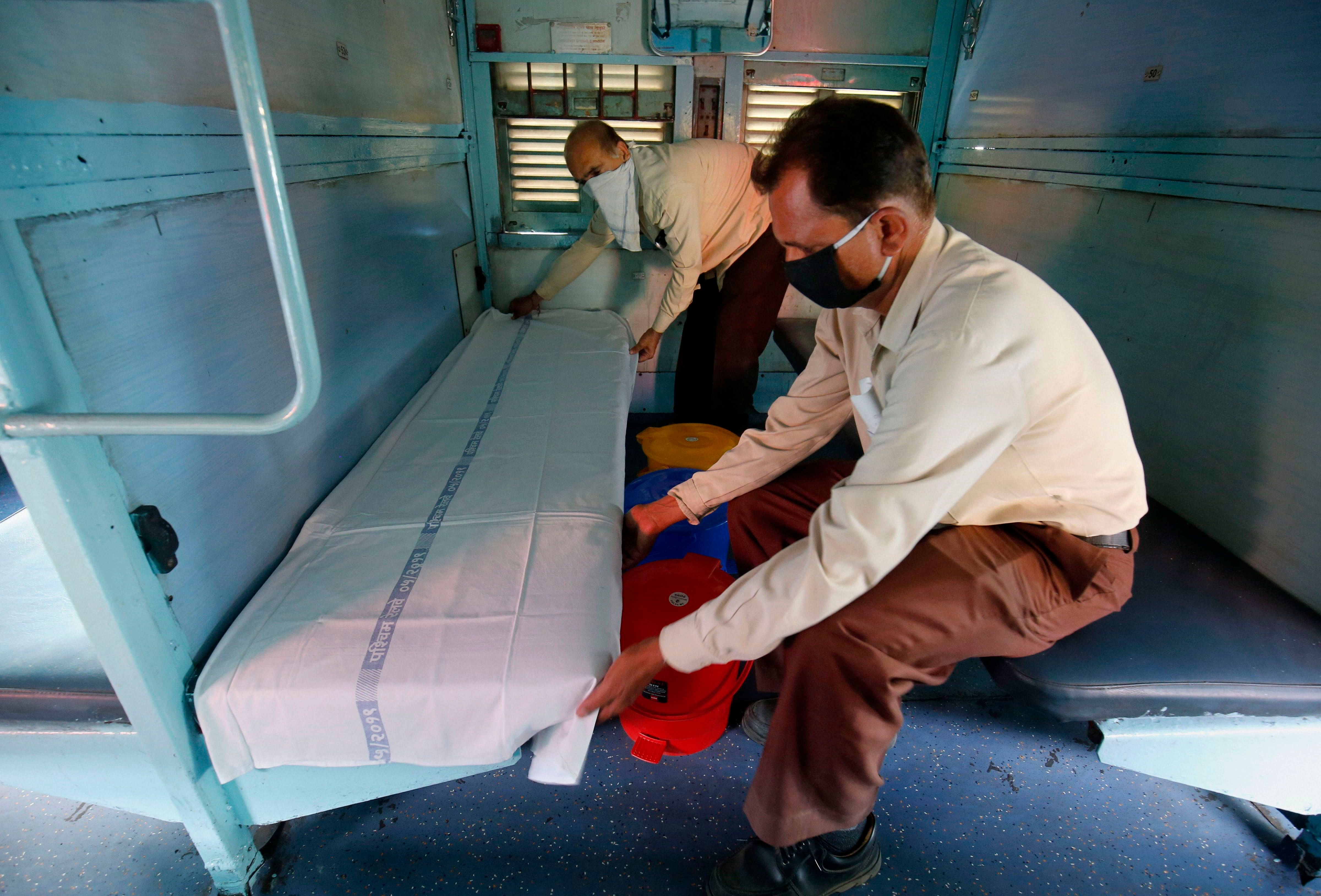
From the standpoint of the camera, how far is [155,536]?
3.48ft

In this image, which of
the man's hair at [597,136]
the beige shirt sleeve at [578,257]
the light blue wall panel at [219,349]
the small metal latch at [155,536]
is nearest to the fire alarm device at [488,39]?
the beige shirt sleeve at [578,257]

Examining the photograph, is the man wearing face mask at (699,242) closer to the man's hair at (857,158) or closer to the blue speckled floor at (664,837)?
the man's hair at (857,158)

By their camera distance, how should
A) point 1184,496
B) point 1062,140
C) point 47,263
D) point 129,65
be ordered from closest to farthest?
point 47,263 → point 129,65 → point 1184,496 → point 1062,140

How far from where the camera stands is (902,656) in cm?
119

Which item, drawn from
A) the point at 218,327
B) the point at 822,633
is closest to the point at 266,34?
the point at 218,327

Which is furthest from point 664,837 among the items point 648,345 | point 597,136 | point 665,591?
point 597,136

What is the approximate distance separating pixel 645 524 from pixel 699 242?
1.47 m

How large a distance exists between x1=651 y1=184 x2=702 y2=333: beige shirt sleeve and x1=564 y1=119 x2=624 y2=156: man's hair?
283 millimetres

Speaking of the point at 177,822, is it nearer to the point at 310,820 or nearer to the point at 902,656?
the point at 310,820

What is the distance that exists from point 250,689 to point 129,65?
109cm

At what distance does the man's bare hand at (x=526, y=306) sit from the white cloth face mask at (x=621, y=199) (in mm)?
749

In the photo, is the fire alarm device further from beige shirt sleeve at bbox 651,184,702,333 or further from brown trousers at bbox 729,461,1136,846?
brown trousers at bbox 729,461,1136,846

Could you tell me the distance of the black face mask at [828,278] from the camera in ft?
3.92

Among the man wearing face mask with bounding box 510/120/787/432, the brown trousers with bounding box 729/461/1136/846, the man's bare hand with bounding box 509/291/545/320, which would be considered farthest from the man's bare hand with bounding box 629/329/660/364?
the brown trousers with bounding box 729/461/1136/846
